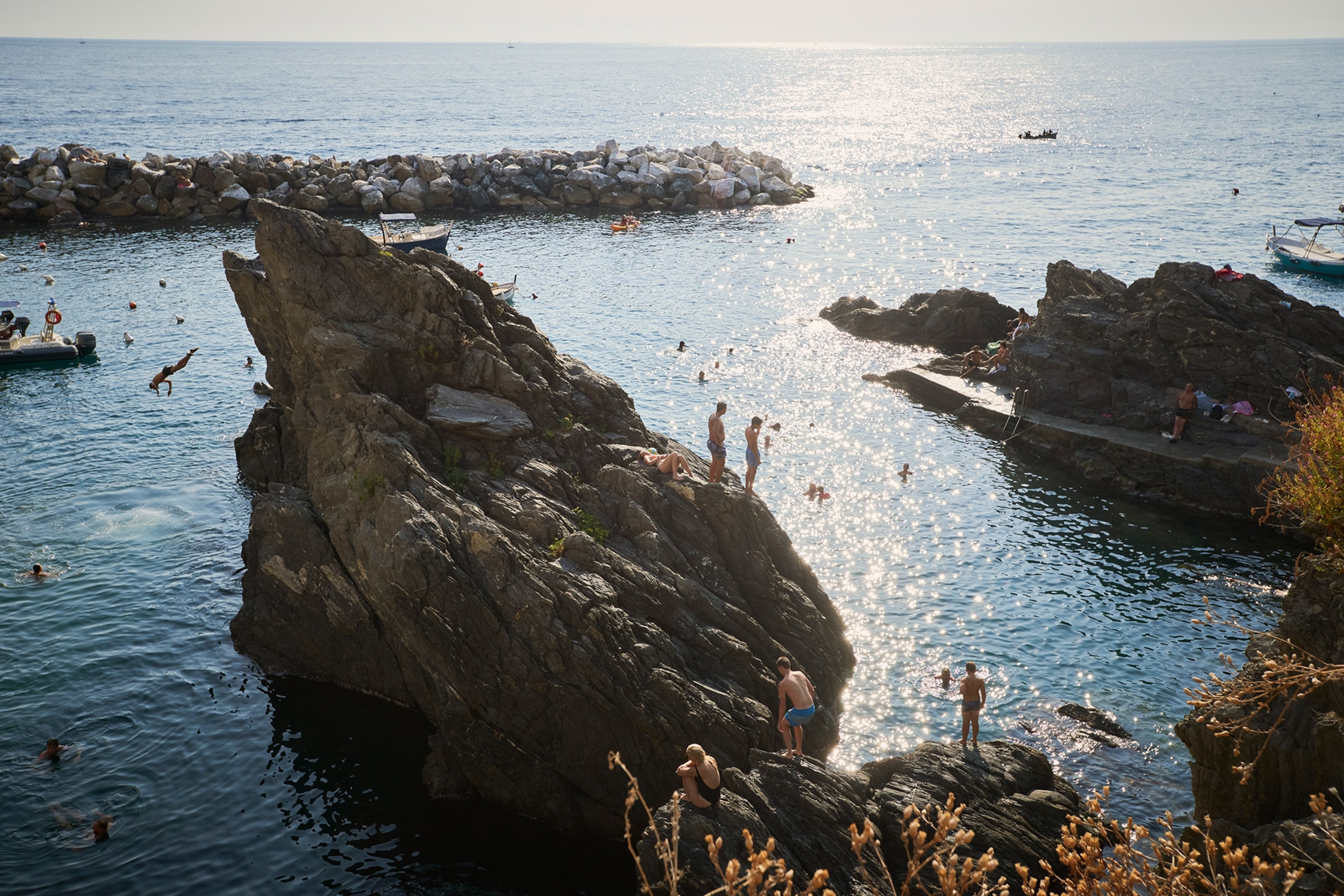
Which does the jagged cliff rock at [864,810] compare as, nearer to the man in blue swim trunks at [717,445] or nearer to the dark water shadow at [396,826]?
the dark water shadow at [396,826]

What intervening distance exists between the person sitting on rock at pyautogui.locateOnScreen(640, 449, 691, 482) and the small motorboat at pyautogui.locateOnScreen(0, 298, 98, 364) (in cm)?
3949

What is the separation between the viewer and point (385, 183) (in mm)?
88812

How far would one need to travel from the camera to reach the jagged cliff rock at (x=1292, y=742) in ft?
55.2

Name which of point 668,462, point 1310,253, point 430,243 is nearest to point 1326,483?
point 668,462

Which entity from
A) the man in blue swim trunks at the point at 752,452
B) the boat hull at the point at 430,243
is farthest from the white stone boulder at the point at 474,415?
the boat hull at the point at 430,243

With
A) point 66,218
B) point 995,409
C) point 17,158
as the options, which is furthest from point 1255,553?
point 17,158

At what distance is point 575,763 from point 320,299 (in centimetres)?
1404

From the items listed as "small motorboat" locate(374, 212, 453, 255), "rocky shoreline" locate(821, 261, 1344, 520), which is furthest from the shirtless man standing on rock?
"small motorboat" locate(374, 212, 453, 255)

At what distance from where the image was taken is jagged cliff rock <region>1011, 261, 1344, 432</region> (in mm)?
36875

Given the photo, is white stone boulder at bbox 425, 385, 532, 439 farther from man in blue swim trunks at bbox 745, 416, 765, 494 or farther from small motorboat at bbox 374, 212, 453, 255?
small motorboat at bbox 374, 212, 453, 255

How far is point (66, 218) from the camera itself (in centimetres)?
8025

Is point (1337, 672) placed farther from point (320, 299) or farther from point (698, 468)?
point (320, 299)

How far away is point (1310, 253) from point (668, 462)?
67.1 meters

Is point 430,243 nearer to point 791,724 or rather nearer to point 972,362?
point 972,362
